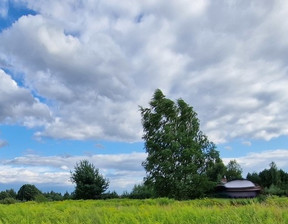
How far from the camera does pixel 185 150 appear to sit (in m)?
33.8

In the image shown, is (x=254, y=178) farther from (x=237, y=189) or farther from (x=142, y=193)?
(x=142, y=193)

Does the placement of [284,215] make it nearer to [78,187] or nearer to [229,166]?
[78,187]

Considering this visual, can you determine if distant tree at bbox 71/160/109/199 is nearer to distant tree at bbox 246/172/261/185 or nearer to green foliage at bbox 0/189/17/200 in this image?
green foliage at bbox 0/189/17/200

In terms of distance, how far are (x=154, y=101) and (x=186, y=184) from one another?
30.6 ft

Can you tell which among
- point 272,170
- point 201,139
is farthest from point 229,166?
point 201,139

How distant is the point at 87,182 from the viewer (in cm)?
3077

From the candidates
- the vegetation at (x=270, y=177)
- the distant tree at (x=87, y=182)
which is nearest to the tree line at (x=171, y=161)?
the distant tree at (x=87, y=182)

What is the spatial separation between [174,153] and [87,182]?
9.12 metres

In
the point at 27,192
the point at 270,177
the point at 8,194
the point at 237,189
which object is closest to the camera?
the point at 27,192

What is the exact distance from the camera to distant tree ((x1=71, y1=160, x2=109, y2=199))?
30391 mm

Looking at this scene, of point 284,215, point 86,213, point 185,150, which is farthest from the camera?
point 185,150

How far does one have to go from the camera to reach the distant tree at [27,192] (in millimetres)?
38031

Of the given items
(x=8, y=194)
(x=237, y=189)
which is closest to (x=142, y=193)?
(x=237, y=189)

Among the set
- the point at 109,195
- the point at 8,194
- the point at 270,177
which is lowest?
the point at 109,195
